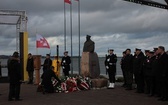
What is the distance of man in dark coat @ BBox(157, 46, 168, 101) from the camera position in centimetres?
1242

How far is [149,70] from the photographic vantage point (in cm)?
1429

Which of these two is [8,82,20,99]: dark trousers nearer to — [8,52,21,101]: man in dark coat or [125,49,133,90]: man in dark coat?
[8,52,21,101]: man in dark coat

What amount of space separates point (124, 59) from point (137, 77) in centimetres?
164

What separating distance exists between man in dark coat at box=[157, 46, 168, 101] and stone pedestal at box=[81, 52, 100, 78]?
587 cm

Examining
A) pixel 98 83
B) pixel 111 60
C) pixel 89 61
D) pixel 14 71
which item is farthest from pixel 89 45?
pixel 14 71

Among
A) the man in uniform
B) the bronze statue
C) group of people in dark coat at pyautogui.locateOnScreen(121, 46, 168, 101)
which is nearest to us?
group of people in dark coat at pyautogui.locateOnScreen(121, 46, 168, 101)

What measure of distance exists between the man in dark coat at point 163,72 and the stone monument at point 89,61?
19.3 ft

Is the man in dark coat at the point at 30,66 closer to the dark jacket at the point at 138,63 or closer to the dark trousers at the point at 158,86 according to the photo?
Result: the dark jacket at the point at 138,63

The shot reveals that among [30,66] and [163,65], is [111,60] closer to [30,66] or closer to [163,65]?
[163,65]

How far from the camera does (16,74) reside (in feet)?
43.8

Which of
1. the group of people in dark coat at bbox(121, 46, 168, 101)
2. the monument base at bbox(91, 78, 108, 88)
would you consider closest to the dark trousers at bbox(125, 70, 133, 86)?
the group of people in dark coat at bbox(121, 46, 168, 101)

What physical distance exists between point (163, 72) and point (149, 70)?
1911 mm

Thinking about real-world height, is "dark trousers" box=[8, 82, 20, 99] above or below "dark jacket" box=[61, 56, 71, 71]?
below

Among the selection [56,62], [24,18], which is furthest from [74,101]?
[24,18]
